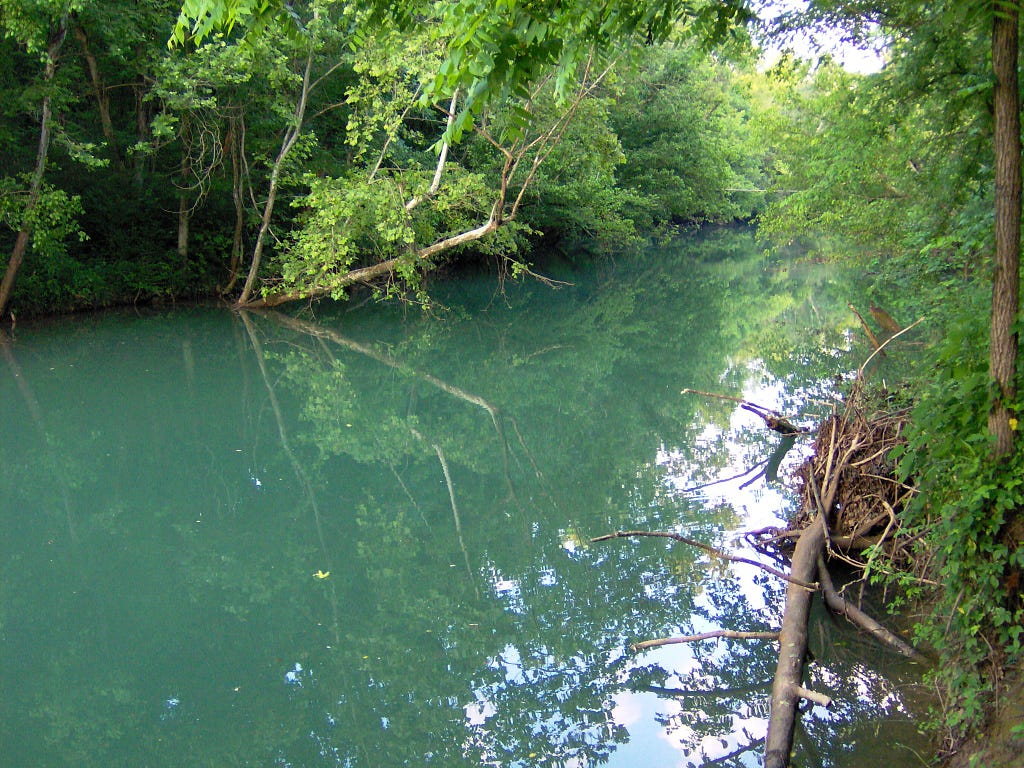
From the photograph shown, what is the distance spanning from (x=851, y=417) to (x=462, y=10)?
4.97 meters

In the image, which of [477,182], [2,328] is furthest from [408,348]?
[2,328]

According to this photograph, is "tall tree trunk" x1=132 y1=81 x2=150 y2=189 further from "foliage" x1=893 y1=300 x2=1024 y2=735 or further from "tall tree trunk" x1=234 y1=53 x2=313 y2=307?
"foliage" x1=893 y1=300 x2=1024 y2=735

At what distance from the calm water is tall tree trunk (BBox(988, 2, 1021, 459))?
5.51 ft

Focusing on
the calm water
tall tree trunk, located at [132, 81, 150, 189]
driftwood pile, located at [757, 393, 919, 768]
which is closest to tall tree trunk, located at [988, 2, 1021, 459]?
driftwood pile, located at [757, 393, 919, 768]

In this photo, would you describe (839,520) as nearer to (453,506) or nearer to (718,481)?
(718,481)

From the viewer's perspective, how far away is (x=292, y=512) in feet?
26.8

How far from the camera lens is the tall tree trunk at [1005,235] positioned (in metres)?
3.69

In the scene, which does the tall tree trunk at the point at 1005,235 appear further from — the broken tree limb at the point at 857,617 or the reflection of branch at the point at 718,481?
the reflection of branch at the point at 718,481

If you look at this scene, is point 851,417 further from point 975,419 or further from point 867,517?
point 975,419

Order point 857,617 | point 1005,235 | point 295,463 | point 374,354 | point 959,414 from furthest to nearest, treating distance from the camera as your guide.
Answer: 1. point 374,354
2. point 295,463
3. point 857,617
4. point 959,414
5. point 1005,235

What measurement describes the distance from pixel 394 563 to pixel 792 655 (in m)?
3.42

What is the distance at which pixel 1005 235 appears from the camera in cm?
376

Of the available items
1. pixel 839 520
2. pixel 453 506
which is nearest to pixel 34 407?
pixel 453 506

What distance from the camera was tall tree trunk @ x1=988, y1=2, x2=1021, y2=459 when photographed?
3.69m
